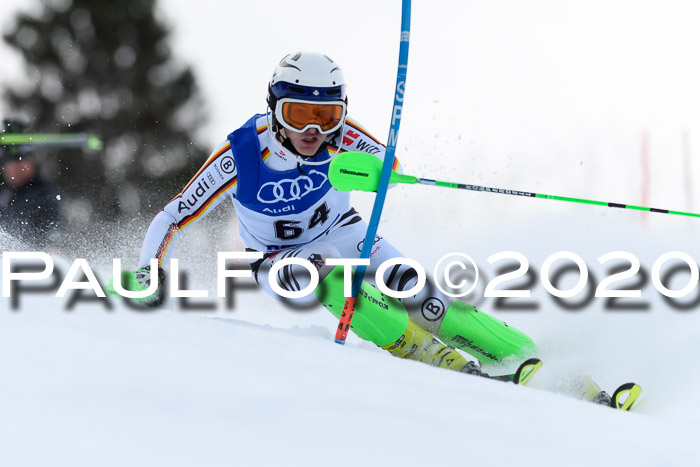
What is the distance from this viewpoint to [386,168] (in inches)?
134

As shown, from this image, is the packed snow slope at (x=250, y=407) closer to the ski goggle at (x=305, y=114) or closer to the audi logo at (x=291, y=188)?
the audi logo at (x=291, y=188)

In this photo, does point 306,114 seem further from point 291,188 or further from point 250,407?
point 250,407

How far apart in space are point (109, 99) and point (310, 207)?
49.1 feet

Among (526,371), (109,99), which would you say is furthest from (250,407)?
(109,99)

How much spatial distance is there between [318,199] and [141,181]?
1300 cm

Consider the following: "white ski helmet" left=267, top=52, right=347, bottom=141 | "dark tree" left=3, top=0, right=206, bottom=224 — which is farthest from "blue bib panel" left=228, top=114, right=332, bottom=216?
"dark tree" left=3, top=0, right=206, bottom=224

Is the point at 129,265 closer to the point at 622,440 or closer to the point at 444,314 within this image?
the point at 444,314

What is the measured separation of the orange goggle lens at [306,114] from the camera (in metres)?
3.65

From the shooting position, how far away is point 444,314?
3.71 m

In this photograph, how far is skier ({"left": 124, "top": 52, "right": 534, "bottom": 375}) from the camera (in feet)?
11.6

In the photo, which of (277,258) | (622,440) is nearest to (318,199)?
(277,258)

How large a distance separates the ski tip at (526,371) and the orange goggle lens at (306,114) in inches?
55.5

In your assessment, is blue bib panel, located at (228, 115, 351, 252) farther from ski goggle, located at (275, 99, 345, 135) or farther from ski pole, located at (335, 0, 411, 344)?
ski pole, located at (335, 0, 411, 344)

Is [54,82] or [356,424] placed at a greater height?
[356,424]
